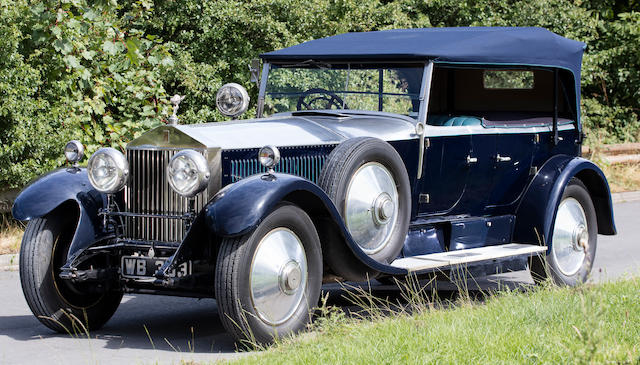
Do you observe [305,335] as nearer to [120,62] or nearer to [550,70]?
[550,70]

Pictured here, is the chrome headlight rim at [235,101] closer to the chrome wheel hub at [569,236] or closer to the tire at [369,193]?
the tire at [369,193]

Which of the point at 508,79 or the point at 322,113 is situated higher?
the point at 508,79

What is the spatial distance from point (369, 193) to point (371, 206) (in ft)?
0.28

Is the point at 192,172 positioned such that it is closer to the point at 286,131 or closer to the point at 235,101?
the point at 286,131

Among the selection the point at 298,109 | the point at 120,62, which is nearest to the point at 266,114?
the point at 298,109

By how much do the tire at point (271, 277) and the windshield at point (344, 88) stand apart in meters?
1.71

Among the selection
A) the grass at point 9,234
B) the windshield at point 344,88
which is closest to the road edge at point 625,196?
the windshield at point 344,88

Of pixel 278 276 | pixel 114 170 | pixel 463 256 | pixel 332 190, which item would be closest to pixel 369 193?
pixel 332 190

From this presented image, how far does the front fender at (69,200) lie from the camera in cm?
561

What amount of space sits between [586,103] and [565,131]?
382 inches

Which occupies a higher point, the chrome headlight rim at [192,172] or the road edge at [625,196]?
the chrome headlight rim at [192,172]

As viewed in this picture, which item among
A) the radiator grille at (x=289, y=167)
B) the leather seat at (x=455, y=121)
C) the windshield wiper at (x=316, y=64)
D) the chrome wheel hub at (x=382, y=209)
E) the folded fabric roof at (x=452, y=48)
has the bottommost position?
the chrome wheel hub at (x=382, y=209)

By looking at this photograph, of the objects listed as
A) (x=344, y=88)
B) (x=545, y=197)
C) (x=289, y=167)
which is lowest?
(x=545, y=197)

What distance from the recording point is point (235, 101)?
6883 mm
